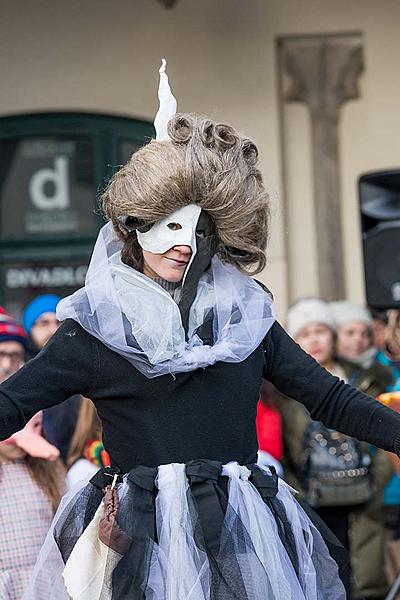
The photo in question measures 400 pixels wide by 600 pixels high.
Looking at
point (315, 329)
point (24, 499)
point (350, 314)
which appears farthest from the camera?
point (350, 314)

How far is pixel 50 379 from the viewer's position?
2891 mm

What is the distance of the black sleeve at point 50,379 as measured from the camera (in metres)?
2.86

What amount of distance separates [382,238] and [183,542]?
2.93 meters

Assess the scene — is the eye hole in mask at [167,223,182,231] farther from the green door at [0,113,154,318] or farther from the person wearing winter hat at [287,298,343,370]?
the green door at [0,113,154,318]

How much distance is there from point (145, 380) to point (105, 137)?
5.21 metres

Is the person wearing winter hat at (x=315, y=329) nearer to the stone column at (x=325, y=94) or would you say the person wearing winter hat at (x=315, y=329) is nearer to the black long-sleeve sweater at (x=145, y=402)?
the stone column at (x=325, y=94)

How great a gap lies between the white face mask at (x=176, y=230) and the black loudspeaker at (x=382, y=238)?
2536 mm

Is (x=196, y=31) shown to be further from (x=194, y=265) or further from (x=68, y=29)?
(x=194, y=265)

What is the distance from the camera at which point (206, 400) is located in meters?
2.94

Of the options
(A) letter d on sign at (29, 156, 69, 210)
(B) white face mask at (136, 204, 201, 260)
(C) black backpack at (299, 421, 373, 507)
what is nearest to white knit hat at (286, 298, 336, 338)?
(C) black backpack at (299, 421, 373, 507)

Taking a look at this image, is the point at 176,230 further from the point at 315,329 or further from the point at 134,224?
the point at 315,329

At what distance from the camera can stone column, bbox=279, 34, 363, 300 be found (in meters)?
7.67

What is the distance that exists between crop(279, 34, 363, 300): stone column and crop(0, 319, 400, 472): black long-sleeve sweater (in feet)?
15.4

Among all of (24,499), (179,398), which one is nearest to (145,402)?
(179,398)
